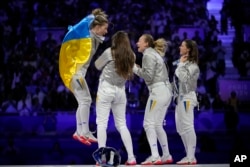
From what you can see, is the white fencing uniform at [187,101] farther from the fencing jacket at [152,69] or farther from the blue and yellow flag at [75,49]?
the blue and yellow flag at [75,49]

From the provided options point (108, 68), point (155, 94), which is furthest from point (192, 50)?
point (108, 68)

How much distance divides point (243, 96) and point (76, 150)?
3060mm

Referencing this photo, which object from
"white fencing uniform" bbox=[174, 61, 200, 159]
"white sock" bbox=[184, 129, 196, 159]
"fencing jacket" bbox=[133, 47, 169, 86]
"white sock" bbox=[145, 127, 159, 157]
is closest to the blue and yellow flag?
"fencing jacket" bbox=[133, 47, 169, 86]

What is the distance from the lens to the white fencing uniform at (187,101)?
6.04 meters

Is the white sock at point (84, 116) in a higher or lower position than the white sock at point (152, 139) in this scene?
higher

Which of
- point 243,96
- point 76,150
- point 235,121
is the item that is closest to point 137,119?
point 76,150

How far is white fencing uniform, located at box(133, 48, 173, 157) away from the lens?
229 inches

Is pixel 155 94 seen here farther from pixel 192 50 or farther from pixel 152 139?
pixel 192 50

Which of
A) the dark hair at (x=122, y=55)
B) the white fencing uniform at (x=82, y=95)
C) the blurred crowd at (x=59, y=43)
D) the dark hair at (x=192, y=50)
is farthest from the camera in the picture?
the blurred crowd at (x=59, y=43)

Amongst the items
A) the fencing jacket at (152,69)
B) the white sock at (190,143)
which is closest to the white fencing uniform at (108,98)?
the fencing jacket at (152,69)

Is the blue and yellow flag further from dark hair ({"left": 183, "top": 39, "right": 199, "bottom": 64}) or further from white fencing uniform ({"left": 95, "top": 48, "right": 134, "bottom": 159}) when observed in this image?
dark hair ({"left": 183, "top": 39, "right": 199, "bottom": 64})

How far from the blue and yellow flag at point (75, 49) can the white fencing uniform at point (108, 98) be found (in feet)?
0.61

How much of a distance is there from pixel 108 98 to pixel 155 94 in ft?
2.69

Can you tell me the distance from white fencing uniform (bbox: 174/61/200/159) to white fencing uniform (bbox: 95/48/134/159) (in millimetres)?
935
